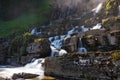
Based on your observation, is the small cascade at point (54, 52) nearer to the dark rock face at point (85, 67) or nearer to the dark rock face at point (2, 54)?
the dark rock face at point (2, 54)

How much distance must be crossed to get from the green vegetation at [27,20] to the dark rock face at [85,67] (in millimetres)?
35623

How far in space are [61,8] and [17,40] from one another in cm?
2301

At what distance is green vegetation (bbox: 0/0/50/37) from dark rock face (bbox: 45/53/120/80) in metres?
35.6

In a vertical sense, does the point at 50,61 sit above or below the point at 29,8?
below

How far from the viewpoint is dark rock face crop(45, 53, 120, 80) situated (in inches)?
814

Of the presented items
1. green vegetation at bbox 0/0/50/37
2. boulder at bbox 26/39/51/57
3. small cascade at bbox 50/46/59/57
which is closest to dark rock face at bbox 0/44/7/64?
boulder at bbox 26/39/51/57

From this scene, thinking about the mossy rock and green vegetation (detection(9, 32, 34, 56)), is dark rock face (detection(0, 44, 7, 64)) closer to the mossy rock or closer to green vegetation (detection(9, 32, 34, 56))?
green vegetation (detection(9, 32, 34, 56))

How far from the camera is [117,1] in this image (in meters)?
47.6

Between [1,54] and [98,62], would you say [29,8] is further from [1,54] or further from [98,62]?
[98,62]

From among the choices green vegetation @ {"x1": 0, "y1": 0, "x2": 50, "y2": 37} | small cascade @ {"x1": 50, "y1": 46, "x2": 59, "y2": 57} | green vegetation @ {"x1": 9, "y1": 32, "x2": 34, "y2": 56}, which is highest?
green vegetation @ {"x1": 0, "y1": 0, "x2": 50, "y2": 37}

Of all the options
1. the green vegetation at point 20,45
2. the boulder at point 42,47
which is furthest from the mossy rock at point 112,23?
the green vegetation at point 20,45

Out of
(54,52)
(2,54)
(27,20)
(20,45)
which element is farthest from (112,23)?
(27,20)

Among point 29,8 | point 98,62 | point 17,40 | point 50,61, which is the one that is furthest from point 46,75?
point 29,8

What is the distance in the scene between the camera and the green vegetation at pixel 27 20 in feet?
212
